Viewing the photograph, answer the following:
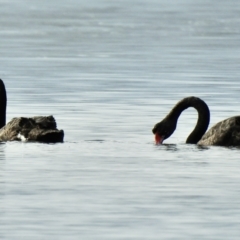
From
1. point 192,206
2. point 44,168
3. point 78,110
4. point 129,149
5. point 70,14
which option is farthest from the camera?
point 70,14

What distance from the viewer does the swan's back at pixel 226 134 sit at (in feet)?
62.0

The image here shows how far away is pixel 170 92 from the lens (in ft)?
101

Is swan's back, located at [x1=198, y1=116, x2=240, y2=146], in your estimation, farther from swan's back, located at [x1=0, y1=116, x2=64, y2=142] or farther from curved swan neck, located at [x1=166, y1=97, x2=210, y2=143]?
swan's back, located at [x1=0, y1=116, x2=64, y2=142]

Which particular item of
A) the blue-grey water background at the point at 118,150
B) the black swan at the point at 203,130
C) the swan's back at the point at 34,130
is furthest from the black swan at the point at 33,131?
the black swan at the point at 203,130

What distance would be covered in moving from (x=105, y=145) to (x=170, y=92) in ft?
38.8

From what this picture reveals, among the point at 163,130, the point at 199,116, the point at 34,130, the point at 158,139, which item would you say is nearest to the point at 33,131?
the point at 34,130

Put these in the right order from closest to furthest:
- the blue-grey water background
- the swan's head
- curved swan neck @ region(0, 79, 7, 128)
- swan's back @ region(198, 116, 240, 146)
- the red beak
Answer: the blue-grey water background < swan's back @ region(198, 116, 240, 146) < the red beak < the swan's head < curved swan neck @ region(0, 79, 7, 128)

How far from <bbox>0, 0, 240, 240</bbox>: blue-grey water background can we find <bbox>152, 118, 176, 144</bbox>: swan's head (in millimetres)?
201

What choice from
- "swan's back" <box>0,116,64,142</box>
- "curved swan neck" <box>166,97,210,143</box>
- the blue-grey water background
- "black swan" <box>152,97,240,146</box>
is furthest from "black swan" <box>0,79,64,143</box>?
"curved swan neck" <box>166,97,210,143</box>

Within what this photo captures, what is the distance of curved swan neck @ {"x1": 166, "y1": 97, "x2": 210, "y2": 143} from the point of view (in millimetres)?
20094

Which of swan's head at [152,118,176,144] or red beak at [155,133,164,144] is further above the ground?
swan's head at [152,118,176,144]

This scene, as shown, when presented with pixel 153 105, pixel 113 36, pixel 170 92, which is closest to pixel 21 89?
pixel 170 92

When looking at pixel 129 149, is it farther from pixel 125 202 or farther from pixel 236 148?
pixel 125 202

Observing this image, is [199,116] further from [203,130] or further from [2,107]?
[2,107]
